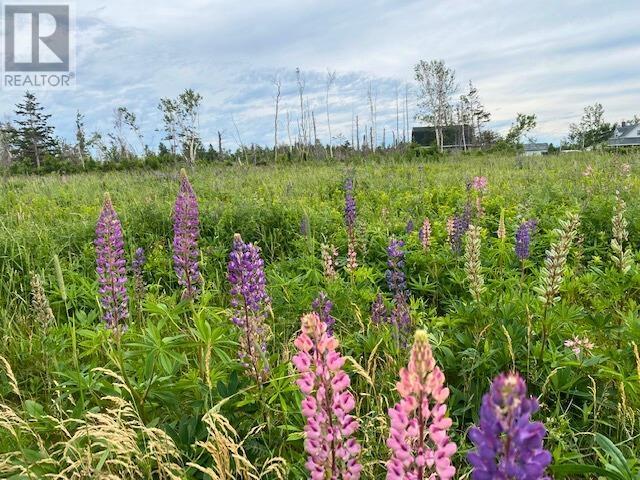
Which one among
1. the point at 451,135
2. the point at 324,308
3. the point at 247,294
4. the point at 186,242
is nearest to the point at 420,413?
the point at 247,294

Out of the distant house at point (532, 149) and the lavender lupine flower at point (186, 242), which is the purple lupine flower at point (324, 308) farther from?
the distant house at point (532, 149)

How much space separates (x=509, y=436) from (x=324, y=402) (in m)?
0.45

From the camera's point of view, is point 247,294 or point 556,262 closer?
point 247,294

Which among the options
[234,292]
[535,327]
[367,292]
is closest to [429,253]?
[367,292]

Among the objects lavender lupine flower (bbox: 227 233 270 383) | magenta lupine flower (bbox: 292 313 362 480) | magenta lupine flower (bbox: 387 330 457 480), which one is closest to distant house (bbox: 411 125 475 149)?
lavender lupine flower (bbox: 227 233 270 383)

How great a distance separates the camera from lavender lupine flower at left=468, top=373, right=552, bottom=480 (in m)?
0.64

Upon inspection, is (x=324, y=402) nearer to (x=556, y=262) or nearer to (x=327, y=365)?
(x=327, y=365)

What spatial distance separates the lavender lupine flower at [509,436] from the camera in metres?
0.64

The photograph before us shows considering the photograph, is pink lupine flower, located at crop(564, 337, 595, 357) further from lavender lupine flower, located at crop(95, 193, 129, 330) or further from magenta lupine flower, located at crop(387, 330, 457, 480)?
lavender lupine flower, located at crop(95, 193, 129, 330)

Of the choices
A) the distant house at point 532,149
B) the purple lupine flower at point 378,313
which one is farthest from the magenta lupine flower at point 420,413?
the distant house at point 532,149

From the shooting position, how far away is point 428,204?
6043mm

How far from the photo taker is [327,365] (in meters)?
0.99

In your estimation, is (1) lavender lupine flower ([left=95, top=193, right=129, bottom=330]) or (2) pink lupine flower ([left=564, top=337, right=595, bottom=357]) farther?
(1) lavender lupine flower ([left=95, top=193, right=129, bottom=330])

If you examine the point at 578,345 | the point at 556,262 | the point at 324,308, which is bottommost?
the point at 578,345
